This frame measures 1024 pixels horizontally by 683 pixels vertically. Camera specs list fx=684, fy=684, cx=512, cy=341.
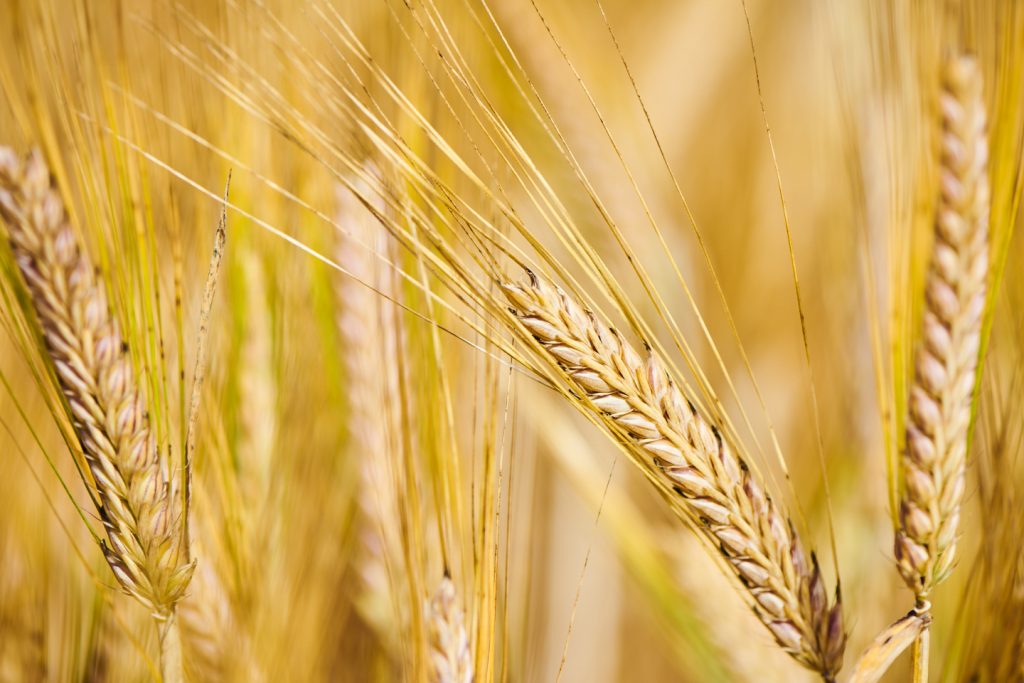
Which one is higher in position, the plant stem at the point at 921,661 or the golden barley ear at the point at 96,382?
the golden barley ear at the point at 96,382

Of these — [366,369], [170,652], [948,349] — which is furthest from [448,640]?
[948,349]

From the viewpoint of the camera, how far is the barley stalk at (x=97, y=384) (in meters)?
0.45

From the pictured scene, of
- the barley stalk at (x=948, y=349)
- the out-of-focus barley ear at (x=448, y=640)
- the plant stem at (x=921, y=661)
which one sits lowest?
the plant stem at (x=921, y=661)

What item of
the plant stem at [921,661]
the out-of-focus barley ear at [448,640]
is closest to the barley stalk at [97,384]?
the out-of-focus barley ear at [448,640]

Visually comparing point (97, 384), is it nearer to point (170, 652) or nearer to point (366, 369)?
point (170, 652)

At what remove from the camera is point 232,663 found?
663mm

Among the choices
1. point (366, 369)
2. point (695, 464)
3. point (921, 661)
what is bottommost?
point (921, 661)

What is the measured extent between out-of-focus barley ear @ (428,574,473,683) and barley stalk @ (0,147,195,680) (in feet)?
0.59

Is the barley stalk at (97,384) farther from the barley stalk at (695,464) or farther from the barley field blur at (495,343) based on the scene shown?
the barley stalk at (695,464)

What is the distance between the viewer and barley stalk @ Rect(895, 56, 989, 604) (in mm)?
480

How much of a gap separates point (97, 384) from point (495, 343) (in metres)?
0.27

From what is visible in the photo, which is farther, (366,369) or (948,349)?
(366,369)

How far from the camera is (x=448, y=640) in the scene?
0.52 m

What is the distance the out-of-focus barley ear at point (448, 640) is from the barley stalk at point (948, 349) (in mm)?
327
